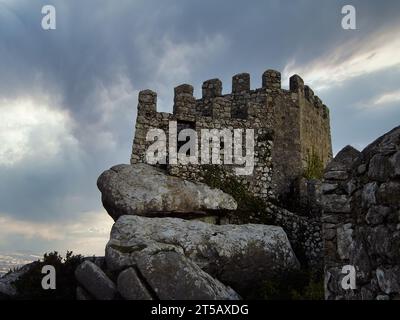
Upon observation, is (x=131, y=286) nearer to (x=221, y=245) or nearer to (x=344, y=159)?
(x=221, y=245)

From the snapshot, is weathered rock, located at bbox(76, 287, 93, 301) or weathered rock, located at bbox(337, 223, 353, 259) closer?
weathered rock, located at bbox(337, 223, 353, 259)

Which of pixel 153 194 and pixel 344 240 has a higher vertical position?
pixel 153 194

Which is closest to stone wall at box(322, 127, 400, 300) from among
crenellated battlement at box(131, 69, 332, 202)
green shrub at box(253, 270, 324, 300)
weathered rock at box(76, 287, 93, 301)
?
green shrub at box(253, 270, 324, 300)

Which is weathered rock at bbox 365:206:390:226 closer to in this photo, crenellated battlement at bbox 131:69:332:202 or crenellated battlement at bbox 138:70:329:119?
crenellated battlement at bbox 131:69:332:202

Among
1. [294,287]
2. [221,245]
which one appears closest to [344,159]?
[294,287]

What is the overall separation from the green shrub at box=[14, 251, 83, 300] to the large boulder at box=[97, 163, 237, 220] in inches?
90.4

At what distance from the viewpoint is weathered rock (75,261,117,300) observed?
9.96 m

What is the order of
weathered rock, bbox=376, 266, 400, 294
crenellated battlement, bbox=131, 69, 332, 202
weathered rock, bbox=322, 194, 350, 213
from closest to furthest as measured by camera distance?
weathered rock, bbox=376, 266, 400, 294
weathered rock, bbox=322, 194, 350, 213
crenellated battlement, bbox=131, 69, 332, 202

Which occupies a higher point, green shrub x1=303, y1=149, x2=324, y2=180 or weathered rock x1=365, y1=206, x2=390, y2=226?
green shrub x1=303, y1=149, x2=324, y2=180

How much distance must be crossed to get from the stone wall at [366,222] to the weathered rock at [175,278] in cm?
401

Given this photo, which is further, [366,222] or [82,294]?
[82,294]

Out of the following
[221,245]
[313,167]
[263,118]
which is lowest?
[221,245]

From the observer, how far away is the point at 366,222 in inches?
188

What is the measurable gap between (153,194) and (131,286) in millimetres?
5017
